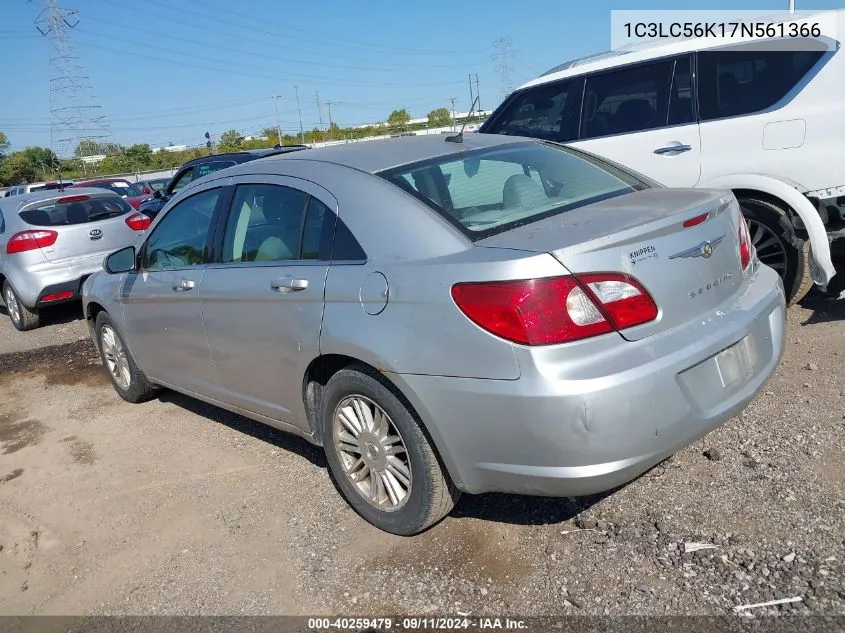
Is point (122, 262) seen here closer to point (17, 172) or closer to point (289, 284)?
point (289, 284)

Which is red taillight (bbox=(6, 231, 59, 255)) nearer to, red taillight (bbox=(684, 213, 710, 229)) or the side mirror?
the side mirror

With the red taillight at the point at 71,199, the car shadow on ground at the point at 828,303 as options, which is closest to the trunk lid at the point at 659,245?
the car shadow on ground at the point at 828,303

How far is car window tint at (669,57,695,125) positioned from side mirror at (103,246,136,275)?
13.3 ft

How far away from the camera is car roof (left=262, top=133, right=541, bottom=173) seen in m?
3.48

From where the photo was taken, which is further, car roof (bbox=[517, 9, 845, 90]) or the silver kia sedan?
car roof (bbox=[517, 9, 845, 90])

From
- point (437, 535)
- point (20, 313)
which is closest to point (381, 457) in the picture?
point (437, 535)

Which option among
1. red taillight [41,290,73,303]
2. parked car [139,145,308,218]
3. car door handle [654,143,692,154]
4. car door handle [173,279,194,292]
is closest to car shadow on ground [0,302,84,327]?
red taillight [41,290,73,303]

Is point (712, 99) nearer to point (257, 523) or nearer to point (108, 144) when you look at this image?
point (257, 523)

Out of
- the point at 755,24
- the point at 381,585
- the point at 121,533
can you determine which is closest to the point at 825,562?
the point at 381,585

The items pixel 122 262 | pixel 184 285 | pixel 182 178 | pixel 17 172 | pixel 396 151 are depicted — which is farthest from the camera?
pixel 17 172

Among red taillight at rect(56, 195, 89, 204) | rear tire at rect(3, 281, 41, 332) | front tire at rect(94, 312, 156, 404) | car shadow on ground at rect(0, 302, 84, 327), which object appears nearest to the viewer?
front tire at rect(94, 312, 156, 404)

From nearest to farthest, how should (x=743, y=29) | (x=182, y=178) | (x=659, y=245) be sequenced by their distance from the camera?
1. (x=659, y=245)
2. (x=743, y=29)
3. (x=182, y=178)

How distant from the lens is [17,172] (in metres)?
59.8

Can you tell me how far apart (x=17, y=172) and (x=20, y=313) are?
5975 centimetres
